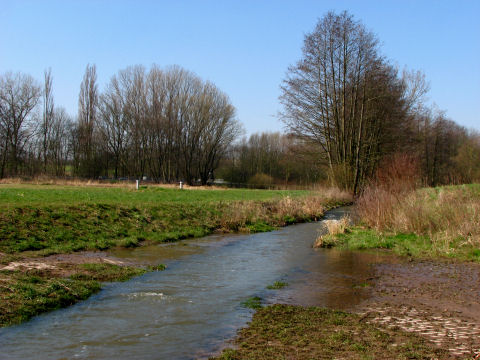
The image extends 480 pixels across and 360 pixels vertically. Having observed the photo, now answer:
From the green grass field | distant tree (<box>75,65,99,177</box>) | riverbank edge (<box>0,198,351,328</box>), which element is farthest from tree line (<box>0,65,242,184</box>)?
riverbank edge (<box>0,198,351,328</box>)

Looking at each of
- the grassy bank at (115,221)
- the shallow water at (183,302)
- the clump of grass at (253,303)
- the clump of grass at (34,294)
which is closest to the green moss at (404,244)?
the shallow water at (183,302)

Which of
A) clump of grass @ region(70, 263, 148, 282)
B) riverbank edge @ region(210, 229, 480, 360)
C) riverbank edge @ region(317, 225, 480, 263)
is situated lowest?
clump of grass @ region(70, 263, 148, 282)

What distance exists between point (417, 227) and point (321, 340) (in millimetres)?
10343

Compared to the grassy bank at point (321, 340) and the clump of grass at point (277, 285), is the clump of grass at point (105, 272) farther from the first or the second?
the grassy bank at point (321, 340)

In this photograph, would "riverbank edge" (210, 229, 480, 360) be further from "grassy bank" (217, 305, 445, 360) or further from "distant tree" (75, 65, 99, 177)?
"distant tree" (75, 65, 99, 177)

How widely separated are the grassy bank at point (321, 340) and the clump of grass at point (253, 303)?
513mm

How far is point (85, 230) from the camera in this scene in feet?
48.9

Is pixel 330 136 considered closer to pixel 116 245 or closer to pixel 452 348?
pixel 116 245

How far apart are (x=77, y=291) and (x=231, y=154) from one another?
66.1 meters

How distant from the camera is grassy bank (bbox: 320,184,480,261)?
40.4ft

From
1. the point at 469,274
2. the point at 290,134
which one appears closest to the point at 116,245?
the point at 469,274

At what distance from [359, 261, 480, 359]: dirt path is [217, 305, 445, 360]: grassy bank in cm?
35

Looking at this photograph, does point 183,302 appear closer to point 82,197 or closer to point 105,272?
point 105,272

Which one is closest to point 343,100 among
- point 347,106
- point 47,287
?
point 347,106
